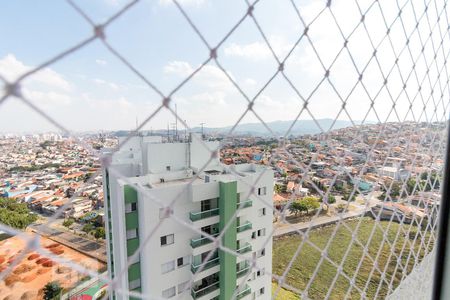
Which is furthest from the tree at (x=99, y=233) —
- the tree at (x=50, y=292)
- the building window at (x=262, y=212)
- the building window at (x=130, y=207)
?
the building window at (x=262, y=212)

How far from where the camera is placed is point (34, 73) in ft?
0.91

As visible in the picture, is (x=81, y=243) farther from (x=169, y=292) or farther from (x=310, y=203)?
(x=310, y=203)

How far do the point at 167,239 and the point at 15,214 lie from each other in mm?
5236

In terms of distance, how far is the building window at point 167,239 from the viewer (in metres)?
2.31

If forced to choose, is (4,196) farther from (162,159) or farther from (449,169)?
(449,169)

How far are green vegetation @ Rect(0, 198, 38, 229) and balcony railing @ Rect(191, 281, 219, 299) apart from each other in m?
4.17

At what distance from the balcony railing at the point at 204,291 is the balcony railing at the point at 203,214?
78 centimetres

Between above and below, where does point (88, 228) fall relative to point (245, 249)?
below

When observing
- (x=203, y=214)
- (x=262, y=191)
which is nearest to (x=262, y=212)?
(x=262, y=191)

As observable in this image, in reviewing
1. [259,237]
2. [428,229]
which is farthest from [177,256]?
[428,229]

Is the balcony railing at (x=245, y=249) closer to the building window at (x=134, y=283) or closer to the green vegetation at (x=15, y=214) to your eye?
the building window at (x=134, y=283)

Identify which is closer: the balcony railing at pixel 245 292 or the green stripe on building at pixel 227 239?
the green stripe on building at pixel 227 239

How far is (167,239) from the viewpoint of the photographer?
2340 mm

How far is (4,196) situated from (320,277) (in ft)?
25.9
